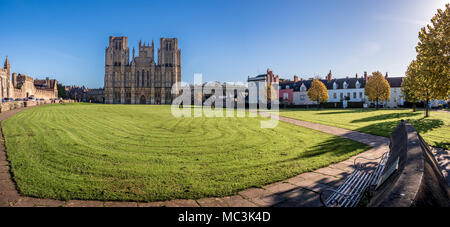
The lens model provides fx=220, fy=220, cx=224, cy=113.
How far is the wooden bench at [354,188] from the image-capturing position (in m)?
3.79

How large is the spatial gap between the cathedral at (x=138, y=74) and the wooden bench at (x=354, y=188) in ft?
284

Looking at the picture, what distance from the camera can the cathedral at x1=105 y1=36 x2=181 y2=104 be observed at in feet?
281

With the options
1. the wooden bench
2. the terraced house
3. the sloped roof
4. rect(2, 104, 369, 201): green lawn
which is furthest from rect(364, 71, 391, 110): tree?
the wooden bench

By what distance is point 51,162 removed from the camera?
6.39 m

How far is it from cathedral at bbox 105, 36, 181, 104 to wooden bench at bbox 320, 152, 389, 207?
284 feet

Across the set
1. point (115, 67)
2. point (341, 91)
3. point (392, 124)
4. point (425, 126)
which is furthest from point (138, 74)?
point (425, 126)

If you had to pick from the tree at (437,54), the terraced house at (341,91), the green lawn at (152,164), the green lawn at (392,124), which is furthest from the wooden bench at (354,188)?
the terraced house at (341,91)

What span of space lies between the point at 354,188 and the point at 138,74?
91.7 m

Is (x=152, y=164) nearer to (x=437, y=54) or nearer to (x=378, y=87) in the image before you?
(x=437, y=54)
